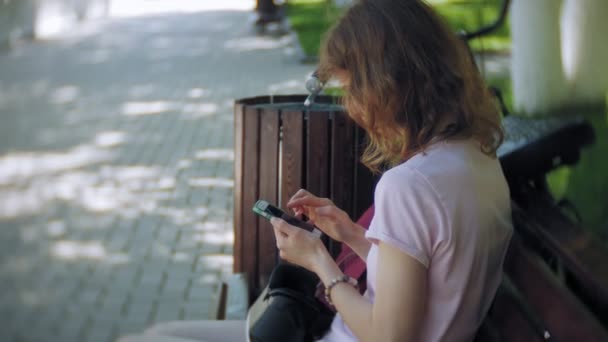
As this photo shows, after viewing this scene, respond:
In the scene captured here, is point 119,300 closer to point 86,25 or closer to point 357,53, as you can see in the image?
point 357,53

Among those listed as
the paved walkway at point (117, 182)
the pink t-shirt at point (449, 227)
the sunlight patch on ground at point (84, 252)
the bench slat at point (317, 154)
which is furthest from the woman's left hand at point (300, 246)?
the sunlight patch on ground at point (84, 252)

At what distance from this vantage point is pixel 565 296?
178 cm

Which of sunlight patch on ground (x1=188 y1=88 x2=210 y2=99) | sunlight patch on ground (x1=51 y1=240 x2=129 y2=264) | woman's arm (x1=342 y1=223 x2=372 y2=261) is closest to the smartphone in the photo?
woman's arm (x1=342 y1=223 x2=372 y2=261)

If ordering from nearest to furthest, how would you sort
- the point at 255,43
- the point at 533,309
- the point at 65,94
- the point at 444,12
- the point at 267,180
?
1. the point at 533,309
2. the point at 267,180
3. the point at 65,94
4. the point at 444,12
5. the point at 255,43

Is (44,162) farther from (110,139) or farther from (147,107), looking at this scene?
(147,107)

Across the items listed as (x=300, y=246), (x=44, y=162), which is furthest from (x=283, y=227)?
(x=44, y=162)

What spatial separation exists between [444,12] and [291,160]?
9.70 meters

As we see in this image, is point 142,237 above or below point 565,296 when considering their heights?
below

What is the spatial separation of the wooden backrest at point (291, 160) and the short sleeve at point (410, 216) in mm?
1326

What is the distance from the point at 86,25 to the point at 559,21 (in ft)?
40.2

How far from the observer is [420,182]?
185 centimetres

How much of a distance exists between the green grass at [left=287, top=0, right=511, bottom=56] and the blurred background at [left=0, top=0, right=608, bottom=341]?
13 centimetres

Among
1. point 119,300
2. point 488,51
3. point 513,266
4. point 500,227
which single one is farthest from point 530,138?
point 488,51

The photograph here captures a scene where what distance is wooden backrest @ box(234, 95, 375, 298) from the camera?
10.4ft
